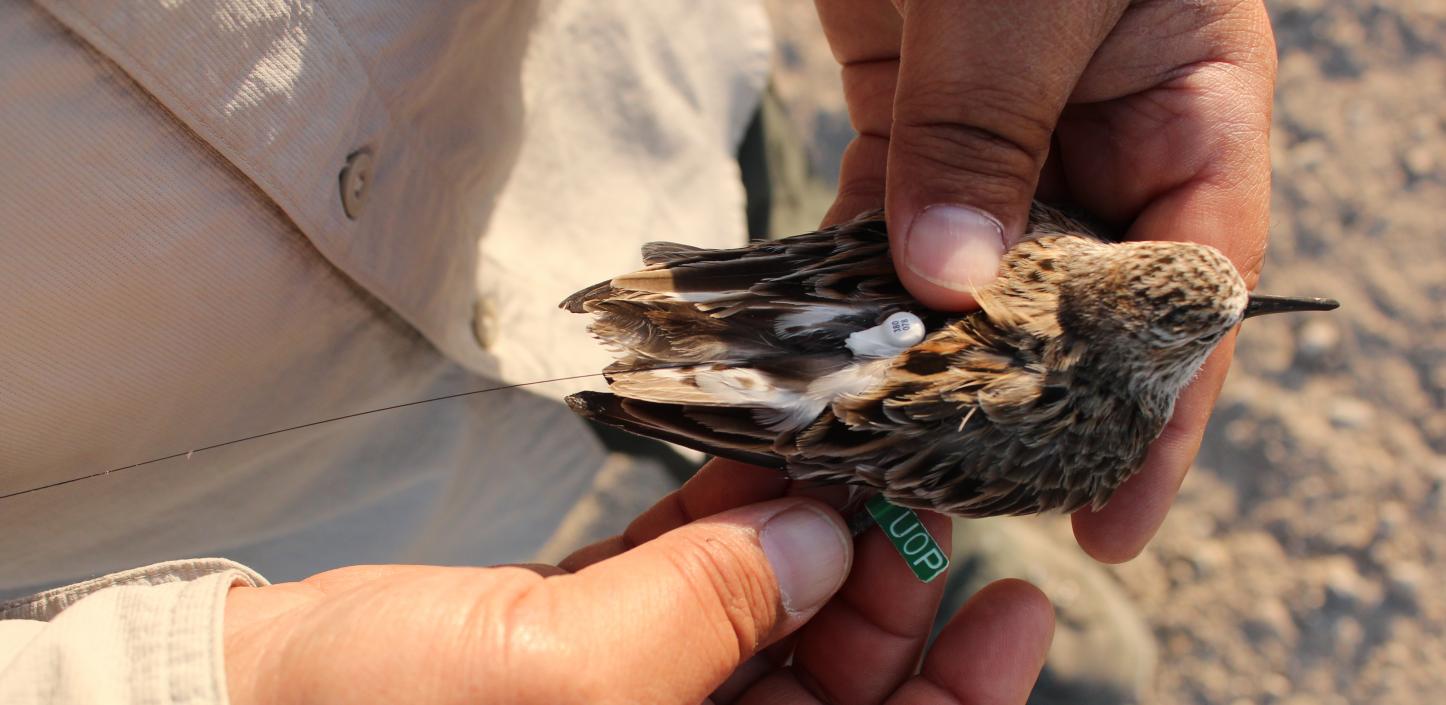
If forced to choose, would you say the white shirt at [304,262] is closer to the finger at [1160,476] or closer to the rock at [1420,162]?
the finger at [1160,476]

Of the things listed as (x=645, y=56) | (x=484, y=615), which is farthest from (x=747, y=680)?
(x=645, y=56)

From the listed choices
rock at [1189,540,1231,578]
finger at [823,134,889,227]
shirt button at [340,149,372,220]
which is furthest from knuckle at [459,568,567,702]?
rock at [1189,540,1231,578]

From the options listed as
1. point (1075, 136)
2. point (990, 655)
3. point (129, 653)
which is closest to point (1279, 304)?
point (1075, 136)

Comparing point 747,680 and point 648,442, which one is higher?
point 648,442

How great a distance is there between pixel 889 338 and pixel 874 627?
3.62 feet

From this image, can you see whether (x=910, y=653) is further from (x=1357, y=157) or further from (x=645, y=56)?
(x=1357, y=157)

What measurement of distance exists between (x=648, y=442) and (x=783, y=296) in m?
2.08

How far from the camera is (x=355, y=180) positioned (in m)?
2.84

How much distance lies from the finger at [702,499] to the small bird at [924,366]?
2.02ft

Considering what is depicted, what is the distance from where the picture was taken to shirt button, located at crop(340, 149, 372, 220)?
2.81 metres

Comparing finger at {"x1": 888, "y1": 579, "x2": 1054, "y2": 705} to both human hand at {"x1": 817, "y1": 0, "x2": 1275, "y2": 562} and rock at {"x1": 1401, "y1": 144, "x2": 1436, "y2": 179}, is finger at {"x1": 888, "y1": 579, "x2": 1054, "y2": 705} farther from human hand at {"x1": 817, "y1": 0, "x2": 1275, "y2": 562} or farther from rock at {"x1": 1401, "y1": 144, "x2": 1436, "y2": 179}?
rock at {"x1": 1401, "y1": 144, "x2": 1436, "y2": 179}

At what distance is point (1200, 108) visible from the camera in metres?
3.05

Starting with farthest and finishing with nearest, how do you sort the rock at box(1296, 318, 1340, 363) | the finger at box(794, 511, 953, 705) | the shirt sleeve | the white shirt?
the rock at box(1296, 318, 1340, 363), the finger at box(794, 511, 953, 705), the white shirt, the shirt sleeve

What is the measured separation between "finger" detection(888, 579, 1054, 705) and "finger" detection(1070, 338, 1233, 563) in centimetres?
44
